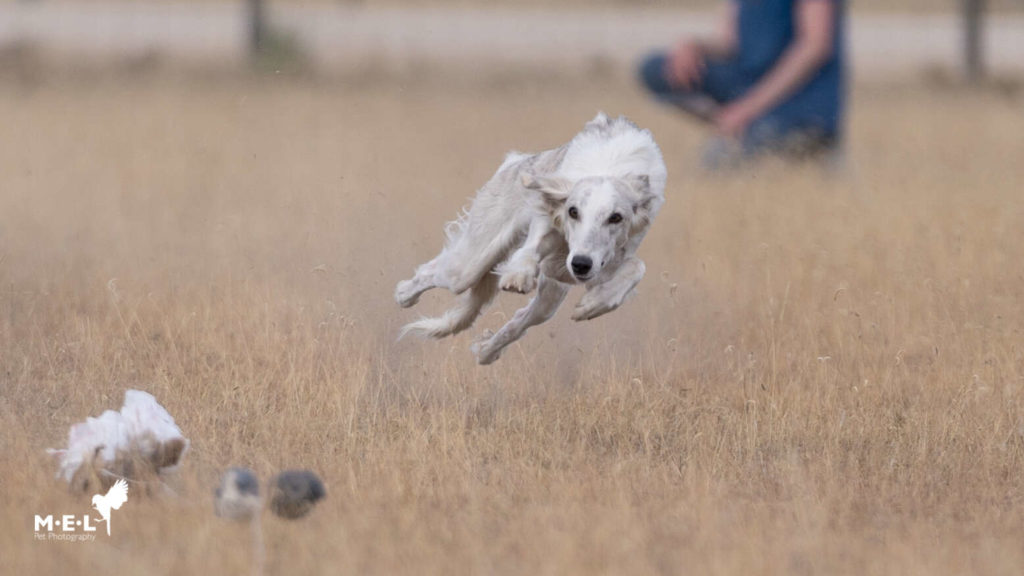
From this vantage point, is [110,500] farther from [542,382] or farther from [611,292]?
[542,382]

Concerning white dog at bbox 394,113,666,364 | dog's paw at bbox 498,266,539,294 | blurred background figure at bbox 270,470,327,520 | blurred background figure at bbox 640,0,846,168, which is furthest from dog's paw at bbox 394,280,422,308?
blurred background figure at bbox 640,0,846,168

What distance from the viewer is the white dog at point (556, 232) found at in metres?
6.05

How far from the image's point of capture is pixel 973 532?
5.02 m

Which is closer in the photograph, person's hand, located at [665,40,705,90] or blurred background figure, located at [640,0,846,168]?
blurred background figure, located at [640,0,846,168]

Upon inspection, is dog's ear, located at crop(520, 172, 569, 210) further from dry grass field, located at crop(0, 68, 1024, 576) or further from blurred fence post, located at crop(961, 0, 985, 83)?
blurred fence post, located at crop(961, 0, 985, 83)

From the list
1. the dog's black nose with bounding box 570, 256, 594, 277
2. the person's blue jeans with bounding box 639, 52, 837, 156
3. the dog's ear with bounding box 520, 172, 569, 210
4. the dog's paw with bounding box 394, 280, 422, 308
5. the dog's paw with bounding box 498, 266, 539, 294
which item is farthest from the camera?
the person's blue jeans with bounding box 639, 52, 837, 156

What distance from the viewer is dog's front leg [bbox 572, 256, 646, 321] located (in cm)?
617

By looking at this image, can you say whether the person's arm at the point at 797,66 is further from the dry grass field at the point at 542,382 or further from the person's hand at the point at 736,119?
the dry grass field at the point at 542,382

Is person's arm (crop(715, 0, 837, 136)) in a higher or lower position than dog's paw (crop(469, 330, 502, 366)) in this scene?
higher

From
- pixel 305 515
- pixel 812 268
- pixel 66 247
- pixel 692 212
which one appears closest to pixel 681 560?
pixel 305 515

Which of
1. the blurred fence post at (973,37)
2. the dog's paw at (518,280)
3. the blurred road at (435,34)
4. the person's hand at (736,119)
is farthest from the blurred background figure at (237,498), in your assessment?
the blurred fence post at (973,37)

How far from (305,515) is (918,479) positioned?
243 centimetres

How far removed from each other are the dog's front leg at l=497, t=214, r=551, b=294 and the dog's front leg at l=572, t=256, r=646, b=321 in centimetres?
25

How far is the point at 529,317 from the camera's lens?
655 cm
